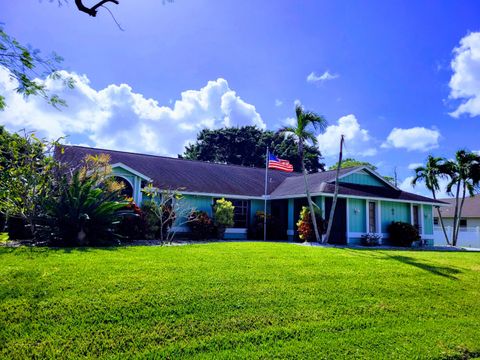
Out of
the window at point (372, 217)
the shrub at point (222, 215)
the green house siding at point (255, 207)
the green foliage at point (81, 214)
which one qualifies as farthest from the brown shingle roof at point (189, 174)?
the window at point (372, 217)

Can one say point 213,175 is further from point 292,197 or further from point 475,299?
point 475,299

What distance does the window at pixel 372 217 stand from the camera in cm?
1848

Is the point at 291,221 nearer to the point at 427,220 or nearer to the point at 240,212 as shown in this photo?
the point at 240,212

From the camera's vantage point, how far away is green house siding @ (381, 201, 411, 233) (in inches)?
748

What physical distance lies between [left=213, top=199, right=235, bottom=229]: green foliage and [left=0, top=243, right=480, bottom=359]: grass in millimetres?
8422

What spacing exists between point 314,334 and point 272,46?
1083 centimetres

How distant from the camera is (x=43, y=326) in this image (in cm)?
461

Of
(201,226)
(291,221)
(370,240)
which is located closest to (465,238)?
(370,240)

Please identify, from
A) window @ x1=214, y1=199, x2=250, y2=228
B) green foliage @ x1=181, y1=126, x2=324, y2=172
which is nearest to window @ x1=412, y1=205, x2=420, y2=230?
window @ x1=214, y1=199, x2=250, y2=228

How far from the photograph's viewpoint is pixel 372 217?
1869cm

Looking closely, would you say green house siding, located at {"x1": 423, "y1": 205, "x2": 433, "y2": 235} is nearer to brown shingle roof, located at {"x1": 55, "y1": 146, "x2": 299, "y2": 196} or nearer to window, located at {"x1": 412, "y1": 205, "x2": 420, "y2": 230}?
window, located at {"x1": 412, "y1": 205, "x2": 420, "y2": 230}

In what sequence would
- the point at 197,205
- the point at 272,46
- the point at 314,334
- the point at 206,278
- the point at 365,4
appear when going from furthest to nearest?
the point at 197,205 < the point at 272,46 < the point at 365,4 < the point at 206,278 < the point at 314,334

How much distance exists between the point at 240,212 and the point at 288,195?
297 centimetres

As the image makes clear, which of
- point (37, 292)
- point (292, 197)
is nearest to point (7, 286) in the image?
point (37, 292)
